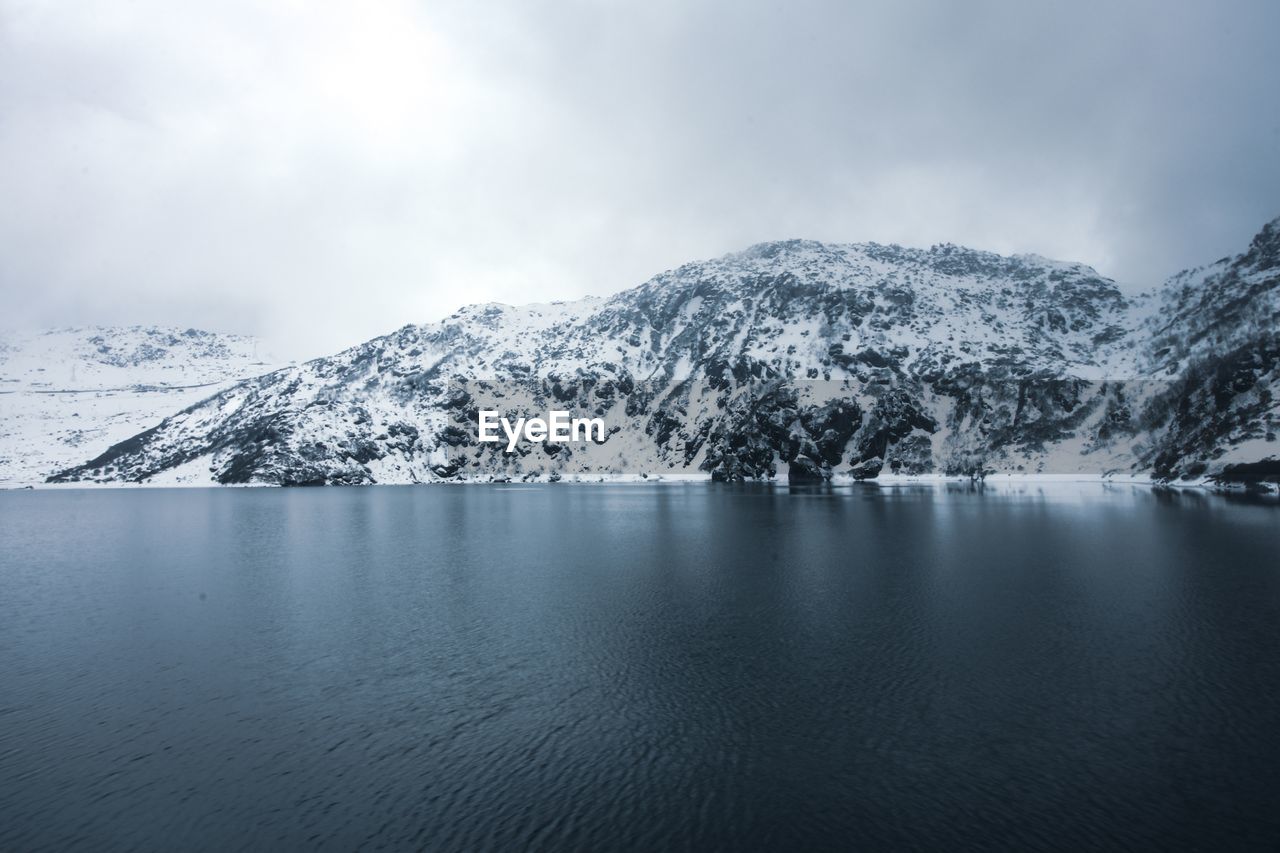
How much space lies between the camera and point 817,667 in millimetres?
31922

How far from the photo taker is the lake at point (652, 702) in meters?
18.7

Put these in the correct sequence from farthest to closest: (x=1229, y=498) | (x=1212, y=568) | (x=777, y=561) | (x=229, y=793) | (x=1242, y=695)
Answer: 1. (x=1229, y=498)
2. (x=777, y=561)
3. (x=1212, y=568)
4. (x=1242, y=695)
5. (x=229, y=793)

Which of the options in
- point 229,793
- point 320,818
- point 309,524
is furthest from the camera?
point 309,524

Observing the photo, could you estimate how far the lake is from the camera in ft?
61.3

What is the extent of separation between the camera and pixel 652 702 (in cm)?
2781

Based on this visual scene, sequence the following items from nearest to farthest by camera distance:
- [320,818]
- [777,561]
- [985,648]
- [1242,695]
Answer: [320,818]
[1242,695]
[985,648]
[777,561]

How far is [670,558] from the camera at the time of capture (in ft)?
213

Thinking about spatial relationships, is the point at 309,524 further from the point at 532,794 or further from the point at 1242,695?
the point at 1242,695

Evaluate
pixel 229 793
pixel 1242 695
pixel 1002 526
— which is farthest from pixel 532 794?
pixel 1002 526

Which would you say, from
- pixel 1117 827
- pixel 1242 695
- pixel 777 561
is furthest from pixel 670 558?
pixel 1117 827

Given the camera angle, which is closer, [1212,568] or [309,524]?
[1212,568]

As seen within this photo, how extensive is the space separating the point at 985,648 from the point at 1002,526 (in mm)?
57289

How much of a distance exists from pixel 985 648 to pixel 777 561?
1111 inches

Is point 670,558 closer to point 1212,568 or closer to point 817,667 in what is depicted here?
point 817,667
